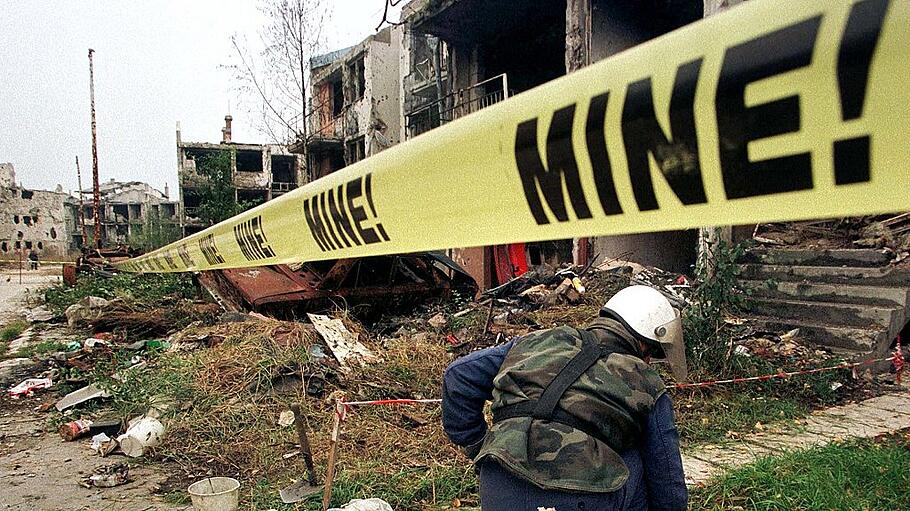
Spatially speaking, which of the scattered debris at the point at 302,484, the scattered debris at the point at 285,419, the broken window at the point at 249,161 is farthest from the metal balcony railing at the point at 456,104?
the broken window at the point at 249,161

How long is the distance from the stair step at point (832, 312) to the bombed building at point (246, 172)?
27276mm

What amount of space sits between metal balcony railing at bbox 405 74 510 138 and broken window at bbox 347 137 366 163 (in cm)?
580

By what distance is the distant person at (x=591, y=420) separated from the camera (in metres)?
1.90

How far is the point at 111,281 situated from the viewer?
1307 centimetres

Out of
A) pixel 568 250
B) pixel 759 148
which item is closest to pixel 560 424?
pixel 759 148

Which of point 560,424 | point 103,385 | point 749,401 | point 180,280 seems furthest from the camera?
point 180,280

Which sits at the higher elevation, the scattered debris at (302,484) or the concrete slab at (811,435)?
the scattered debris at (302,484)

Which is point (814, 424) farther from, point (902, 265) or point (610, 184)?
point (610, 184)

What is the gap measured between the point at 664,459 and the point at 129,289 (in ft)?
41.7

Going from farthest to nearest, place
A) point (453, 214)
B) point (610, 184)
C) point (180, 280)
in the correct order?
1. point (180, 280)
2. point (453, 214)
3. point (610, 184)

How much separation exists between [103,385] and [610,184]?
6.52 meters

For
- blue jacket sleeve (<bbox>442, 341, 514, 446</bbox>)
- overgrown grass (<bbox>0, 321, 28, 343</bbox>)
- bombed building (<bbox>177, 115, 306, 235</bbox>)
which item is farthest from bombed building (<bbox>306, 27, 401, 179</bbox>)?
blue jacket sleeve (<bbox>442, 341, 514, 446</bbox>)

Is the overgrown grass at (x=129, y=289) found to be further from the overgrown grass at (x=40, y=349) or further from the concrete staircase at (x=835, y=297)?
the concrete staircase at (x=835, y=297)


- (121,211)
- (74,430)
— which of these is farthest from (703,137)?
(121,211)
